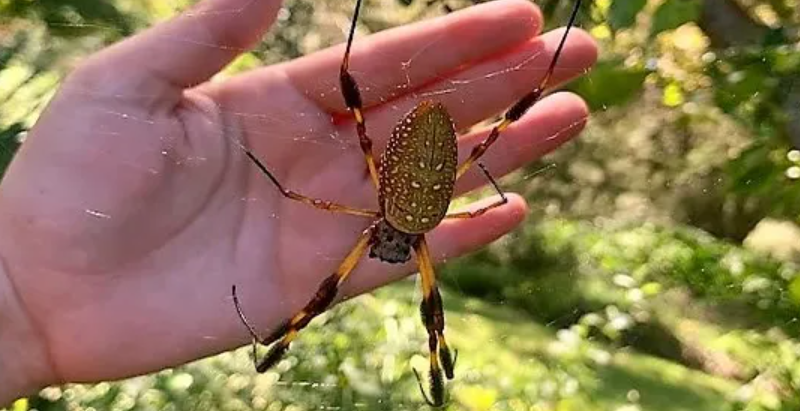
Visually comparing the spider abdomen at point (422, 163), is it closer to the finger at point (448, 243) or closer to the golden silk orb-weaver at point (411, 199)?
the golden silk orb-weaver at point (411, 199)

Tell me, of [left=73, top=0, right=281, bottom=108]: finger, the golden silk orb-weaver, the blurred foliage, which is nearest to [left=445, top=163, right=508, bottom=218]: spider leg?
the golden silk orb-weaver

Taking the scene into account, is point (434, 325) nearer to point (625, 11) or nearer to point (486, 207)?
point (486, 207)

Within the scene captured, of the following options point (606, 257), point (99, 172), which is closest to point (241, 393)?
point (99, 172)

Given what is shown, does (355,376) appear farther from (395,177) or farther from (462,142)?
(395,177)

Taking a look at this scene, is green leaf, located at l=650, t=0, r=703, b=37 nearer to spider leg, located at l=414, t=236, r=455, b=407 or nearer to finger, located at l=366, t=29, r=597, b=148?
finger, located at l=366, t=29, r=597, b=148

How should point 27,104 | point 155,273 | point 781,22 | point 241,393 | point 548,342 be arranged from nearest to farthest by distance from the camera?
point 27,104 < point 155,273 < point 781,22 < point 241,393 < point 548,342

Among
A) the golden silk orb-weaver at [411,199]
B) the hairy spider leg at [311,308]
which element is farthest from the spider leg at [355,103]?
the hairy spider leg at [311,308]
